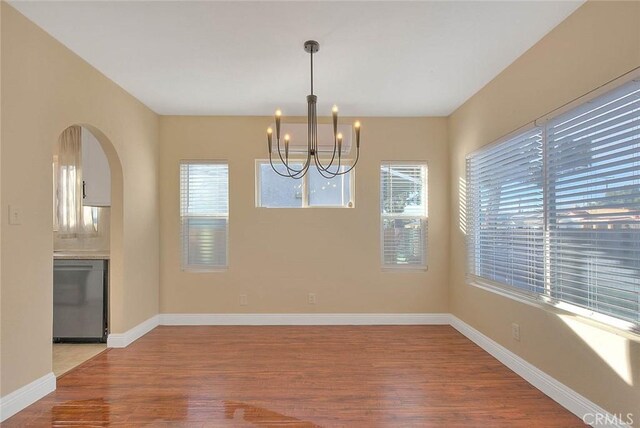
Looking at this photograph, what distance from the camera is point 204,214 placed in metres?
4.55

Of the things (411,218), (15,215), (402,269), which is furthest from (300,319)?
(15,215)

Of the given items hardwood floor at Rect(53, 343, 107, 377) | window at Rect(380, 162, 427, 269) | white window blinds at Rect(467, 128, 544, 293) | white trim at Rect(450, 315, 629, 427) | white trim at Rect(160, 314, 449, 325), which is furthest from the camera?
window at Rect(380, 162, 427, 269)

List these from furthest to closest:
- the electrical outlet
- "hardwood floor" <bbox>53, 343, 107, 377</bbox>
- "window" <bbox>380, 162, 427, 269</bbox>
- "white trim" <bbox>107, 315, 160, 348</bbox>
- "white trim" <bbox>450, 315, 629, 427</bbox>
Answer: "window" <bbox>380, 162, 427, 269</bbox>
"white trim" <bbox>107, 315, 160, 348</bbox>
"hardwood floor" <bbox>53, 343, 107, 377</bbox>
the electrical outlet
"white trim" <bbox>450, 315, 629, 427</bbox>

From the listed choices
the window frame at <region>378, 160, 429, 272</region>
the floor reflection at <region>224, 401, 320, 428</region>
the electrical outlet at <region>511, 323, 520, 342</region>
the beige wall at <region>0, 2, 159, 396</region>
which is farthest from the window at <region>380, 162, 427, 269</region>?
the beige wall at <region>0, 2, 159, 396</region>

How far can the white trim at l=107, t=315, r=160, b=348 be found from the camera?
362cm

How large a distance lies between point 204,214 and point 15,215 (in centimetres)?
228

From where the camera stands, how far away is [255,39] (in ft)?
8.74

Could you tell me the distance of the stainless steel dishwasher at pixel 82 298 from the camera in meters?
3.66

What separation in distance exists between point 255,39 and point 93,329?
331 centimetres

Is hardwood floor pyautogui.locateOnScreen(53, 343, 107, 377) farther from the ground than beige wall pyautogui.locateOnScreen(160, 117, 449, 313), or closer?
closer

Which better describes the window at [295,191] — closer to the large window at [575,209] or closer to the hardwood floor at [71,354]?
the large window at [575,209]

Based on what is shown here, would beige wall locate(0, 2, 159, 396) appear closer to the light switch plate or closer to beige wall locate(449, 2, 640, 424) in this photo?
the light switch plate

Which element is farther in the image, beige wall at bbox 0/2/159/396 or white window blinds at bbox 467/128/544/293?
white window blinds at bbox 467/128/544/293

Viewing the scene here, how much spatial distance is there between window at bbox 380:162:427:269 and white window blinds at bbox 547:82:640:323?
2.01m
